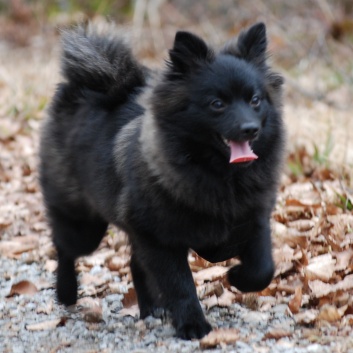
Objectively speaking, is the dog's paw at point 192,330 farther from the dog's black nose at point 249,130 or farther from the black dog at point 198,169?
the dog's black nose at point 249,130

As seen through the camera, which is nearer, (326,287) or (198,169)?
(198,169)

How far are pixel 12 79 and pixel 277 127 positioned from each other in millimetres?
7353


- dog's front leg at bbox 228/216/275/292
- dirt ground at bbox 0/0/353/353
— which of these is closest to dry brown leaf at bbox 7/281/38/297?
dirt ground at bbox 0/0/353/353

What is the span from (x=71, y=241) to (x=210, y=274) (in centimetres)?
98

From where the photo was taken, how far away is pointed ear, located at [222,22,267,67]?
4.33m

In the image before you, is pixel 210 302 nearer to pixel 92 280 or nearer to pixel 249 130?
pixel 92 280

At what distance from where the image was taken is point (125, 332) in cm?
448

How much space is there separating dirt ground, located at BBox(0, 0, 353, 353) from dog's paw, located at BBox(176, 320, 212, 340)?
78 mm

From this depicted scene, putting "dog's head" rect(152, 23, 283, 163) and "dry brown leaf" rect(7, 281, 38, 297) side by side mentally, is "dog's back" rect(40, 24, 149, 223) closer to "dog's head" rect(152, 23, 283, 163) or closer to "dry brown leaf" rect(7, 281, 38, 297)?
"dog's head" rect(152, 23, 283, 163)

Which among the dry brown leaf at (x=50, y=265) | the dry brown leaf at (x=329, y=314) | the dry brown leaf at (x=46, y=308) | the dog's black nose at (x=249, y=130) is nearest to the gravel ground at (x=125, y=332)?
the dry brown leaf at (x=46, y=308)

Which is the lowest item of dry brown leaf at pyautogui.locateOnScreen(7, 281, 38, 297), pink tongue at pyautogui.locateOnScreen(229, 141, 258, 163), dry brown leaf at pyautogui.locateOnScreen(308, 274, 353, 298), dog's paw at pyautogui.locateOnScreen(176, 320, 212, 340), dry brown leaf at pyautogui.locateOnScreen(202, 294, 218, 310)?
dry brown leaf at pyautogui.locateOnScreen(7, 281, 38, 297)

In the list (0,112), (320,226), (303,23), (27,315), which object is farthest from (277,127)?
(303,23)

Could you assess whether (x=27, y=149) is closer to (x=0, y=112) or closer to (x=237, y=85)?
(x=0, y=112)

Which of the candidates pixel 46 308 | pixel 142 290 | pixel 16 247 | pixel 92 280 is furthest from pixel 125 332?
pixel 16 247
